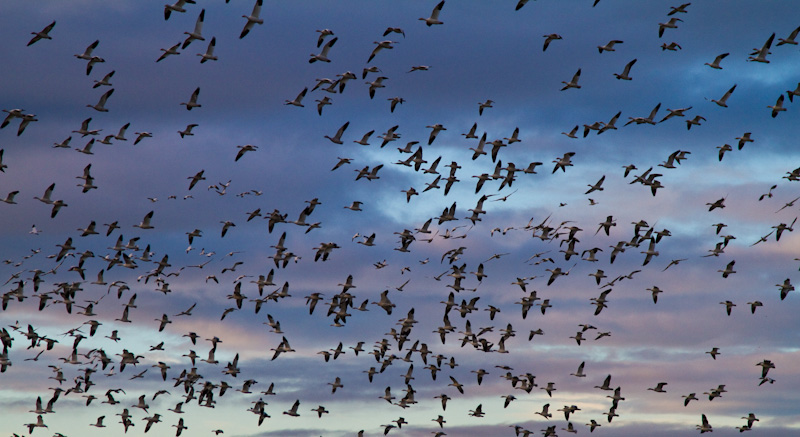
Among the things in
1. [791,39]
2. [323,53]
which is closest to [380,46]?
[323,53]

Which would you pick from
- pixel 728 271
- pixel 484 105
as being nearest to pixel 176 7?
pixel 484 105

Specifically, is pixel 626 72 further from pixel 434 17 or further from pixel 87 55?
pixel 87 55

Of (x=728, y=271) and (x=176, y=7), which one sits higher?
(x=176, y=7)

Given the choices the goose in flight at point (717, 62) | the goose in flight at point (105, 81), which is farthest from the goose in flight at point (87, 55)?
the goose in flight at point (717, 62)

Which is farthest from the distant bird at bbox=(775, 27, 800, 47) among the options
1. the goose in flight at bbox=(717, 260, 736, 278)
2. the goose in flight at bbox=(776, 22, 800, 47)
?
the goose in flight at bbox=(717, 260, 736, 278)

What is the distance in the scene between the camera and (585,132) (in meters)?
88.1

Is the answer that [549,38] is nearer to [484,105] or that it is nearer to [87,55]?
[484,105]

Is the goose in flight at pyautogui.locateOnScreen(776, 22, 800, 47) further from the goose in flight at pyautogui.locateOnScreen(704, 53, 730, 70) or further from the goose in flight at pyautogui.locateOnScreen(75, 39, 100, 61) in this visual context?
the goose in flight at pyautogui.locateOnScreen(75, 39, 100, 61)

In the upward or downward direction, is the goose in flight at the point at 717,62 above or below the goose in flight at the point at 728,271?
above

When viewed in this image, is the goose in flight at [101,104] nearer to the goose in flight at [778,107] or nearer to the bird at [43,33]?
the bird at [43,33]

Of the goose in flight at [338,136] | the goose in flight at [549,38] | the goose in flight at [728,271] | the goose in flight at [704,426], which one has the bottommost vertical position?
the goose in flight at [704,426]

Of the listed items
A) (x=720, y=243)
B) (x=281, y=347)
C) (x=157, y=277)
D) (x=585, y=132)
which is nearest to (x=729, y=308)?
(x=720, y=243)

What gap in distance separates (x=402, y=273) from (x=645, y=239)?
18408 mm

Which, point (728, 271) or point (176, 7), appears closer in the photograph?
point (176, 7)
